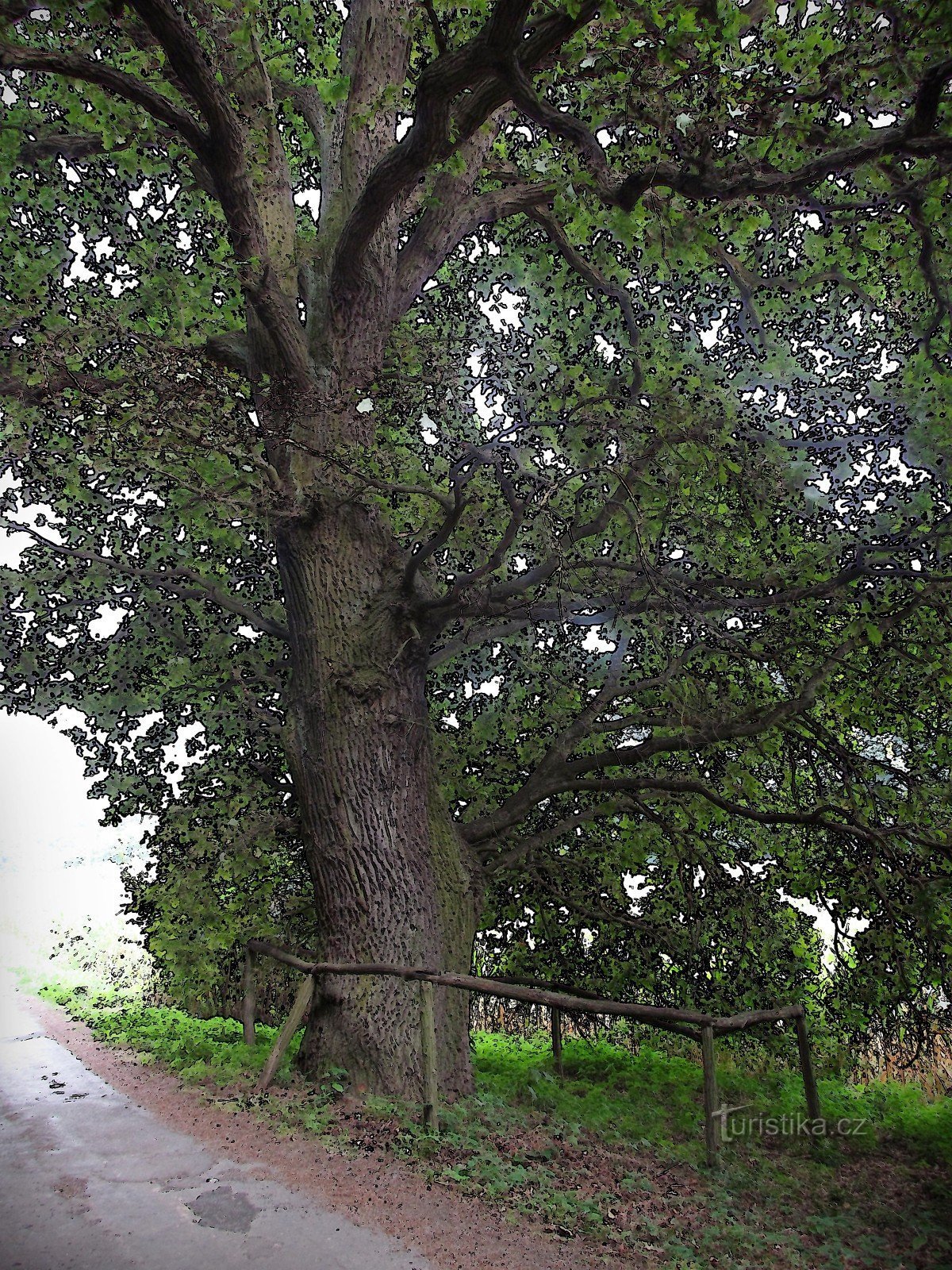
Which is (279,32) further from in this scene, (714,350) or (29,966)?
(29,966)

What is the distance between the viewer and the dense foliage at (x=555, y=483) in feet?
21.0

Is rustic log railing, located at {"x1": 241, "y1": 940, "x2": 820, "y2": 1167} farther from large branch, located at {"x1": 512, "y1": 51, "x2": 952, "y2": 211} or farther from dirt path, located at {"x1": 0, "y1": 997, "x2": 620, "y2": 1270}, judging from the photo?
large branch, located at {"x1": 512, "y1": 51, "x2": 952, "y2": 211}

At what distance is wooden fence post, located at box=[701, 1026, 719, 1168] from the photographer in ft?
19.3

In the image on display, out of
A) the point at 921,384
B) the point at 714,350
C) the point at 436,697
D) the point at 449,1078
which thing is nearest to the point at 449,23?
the point at 714,350

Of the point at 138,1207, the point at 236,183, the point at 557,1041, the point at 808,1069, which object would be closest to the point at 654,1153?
the point at 808,1069

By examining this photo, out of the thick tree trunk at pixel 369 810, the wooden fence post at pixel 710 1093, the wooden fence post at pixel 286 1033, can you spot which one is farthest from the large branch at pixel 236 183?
the wooden fence post at pixel 710 1093

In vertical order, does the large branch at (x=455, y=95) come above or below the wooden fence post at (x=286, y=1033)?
above

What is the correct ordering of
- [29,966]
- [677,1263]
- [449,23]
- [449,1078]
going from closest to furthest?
[677,1263] < [29,966] < [449,1078] < [449,23]

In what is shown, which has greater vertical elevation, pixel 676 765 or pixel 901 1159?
pixel 676 765

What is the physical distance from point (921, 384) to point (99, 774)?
8946 millimetres

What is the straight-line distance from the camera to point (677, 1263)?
450 cm

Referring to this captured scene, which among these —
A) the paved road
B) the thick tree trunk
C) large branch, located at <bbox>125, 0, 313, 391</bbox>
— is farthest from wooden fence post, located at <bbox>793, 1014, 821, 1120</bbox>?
large branch, located at <bbox>125, 0, 313, 391</bbox>

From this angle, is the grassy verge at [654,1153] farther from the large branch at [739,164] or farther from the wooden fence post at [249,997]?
the large branch at [739,164]

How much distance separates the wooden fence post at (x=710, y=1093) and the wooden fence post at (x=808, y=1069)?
4.48 feet
